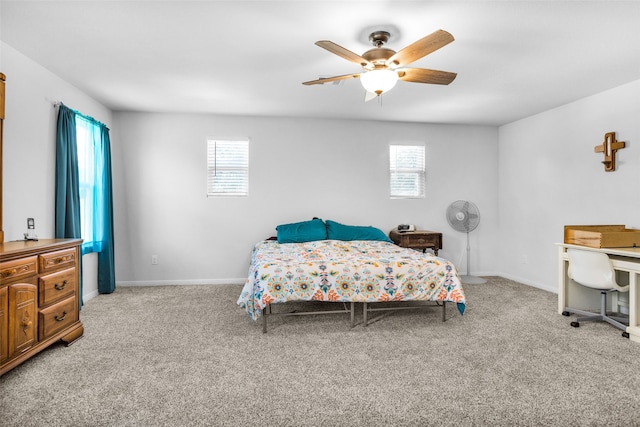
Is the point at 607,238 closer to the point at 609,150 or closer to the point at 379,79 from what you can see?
the point at 609,150

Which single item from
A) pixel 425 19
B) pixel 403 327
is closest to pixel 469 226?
pixel 403 327

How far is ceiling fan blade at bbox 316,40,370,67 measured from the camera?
→ 2.11 m

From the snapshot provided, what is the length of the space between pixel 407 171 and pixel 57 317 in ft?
15.4

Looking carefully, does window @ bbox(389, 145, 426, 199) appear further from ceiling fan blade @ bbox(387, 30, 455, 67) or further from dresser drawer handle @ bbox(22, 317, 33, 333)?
dresser drawer handle @ bbox(22, 317, 33, 333)

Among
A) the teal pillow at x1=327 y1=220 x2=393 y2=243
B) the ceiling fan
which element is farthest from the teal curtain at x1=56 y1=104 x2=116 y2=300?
the ceiling fan

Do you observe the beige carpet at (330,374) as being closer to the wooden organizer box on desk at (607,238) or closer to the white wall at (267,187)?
the wooden organizer box on desk at (607,238)

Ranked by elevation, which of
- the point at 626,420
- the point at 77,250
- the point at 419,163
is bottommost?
the point at 626,420

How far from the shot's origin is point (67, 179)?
3.52 metres

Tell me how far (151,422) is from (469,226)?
15.8ft

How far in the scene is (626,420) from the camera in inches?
70.4

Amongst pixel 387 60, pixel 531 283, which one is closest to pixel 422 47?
pixel 387 60

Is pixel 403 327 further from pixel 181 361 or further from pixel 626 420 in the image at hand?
pixel 181 361

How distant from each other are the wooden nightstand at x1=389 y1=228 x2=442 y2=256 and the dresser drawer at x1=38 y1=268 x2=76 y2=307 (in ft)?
12.8

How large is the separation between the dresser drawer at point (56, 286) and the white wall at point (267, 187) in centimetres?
211
